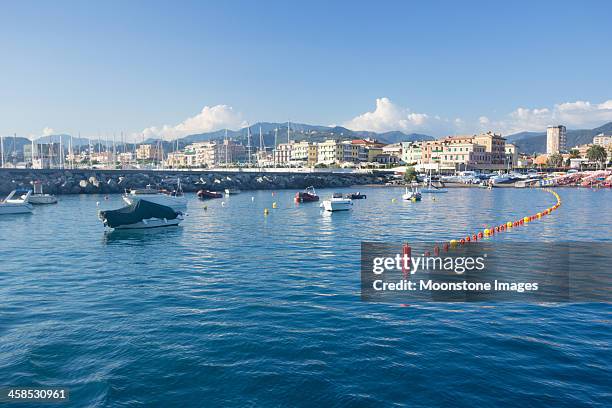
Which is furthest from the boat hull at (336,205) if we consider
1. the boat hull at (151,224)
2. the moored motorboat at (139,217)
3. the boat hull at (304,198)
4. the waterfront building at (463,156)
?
the waterfront building at (463,156)

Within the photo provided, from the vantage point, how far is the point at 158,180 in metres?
125

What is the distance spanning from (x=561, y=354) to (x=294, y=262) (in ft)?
59.6

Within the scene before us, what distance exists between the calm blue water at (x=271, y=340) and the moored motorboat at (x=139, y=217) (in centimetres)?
1280

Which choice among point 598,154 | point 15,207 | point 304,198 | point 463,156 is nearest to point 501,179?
point 463,156

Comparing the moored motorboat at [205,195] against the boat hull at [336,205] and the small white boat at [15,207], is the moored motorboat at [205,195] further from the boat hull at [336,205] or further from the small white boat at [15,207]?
the boat hull at [336,205]

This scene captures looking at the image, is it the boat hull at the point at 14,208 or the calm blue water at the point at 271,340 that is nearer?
the calm blue water at the point at 271,340

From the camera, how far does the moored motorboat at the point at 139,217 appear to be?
145ft

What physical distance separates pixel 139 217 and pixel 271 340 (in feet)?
111

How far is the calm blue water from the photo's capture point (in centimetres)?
1198

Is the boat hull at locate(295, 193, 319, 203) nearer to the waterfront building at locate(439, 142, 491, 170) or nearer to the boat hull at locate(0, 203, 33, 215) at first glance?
the boat hull at locate(0, 203, 33, 215)

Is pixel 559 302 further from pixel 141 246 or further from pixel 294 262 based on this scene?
pixel 141 246

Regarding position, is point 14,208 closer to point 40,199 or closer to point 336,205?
point 40,199

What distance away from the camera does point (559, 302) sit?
2017 cm

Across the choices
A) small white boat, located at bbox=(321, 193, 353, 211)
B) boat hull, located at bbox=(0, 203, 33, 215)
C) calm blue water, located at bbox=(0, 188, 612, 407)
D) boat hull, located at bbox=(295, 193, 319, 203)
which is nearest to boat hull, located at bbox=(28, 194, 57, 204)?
boat hull, located at bbox=(0, 203, 33, 215)
